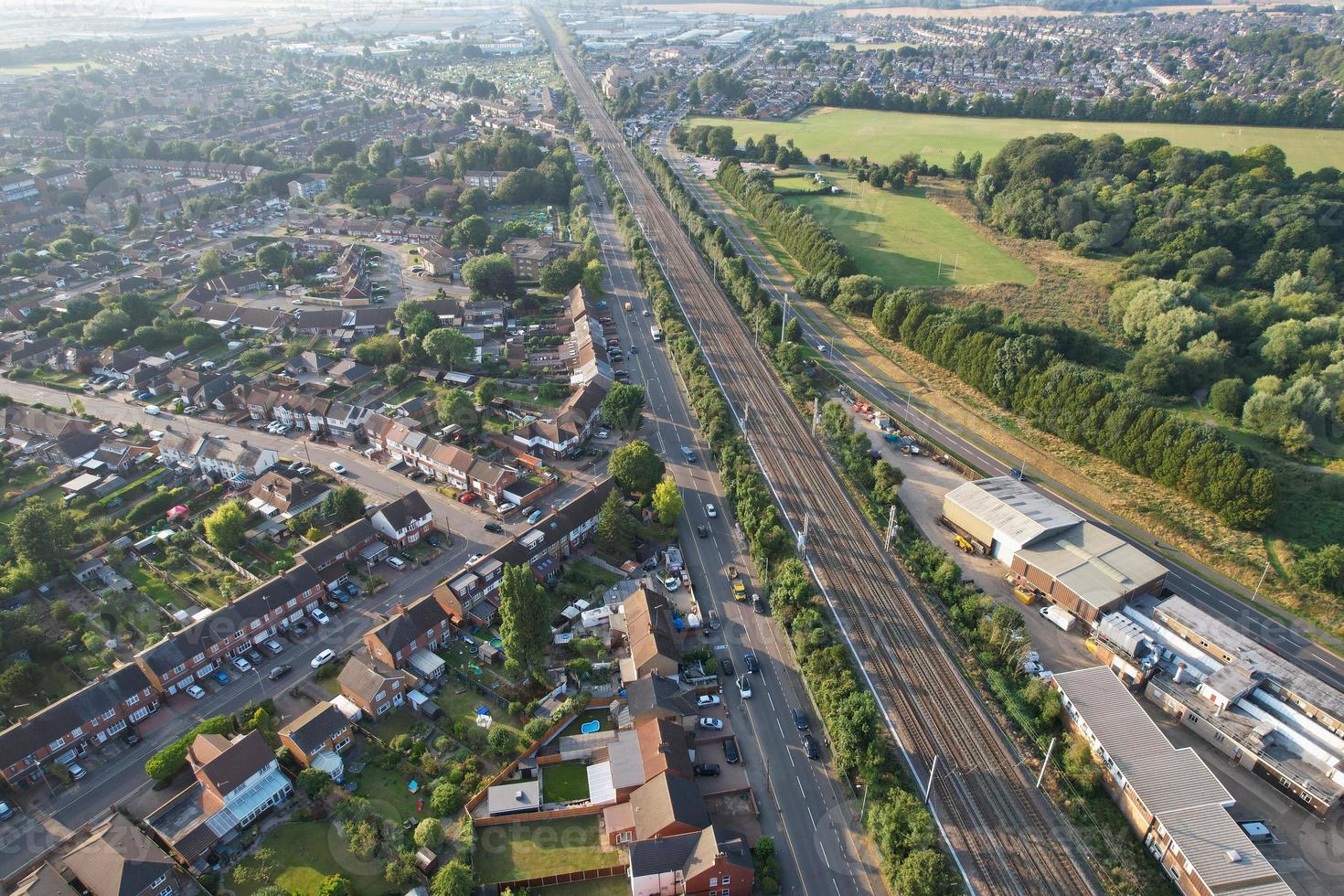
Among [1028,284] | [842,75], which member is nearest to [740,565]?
[1028,284]

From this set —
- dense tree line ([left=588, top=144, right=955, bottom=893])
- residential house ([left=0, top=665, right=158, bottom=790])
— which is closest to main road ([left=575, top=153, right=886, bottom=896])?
dense tree line ([left=588, top=144, right=955, bottom=893])

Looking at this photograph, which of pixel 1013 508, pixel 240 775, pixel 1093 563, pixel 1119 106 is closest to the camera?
pixel 240 775

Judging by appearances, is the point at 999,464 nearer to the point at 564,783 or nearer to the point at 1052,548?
the point at 1052,548

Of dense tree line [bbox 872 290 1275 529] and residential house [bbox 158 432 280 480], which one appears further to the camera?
residential house [bbox 158 432 280 480]

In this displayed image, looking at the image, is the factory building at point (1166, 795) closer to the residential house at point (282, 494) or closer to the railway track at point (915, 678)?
the railway track at point (915, 678)

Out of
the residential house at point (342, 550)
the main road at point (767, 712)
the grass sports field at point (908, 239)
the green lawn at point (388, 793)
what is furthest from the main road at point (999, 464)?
the green lawn at point (388, 793)

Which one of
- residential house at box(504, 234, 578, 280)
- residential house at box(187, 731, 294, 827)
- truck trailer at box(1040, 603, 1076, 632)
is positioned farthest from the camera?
residential house at box(504, 234, 578, 280)

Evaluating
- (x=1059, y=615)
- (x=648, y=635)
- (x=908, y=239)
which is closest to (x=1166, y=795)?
(x=1059, y=615)

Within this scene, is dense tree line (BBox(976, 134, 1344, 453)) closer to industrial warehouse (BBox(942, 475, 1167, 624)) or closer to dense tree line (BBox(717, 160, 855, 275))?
industrial warehouse (BBox(942, 475, 1167, 624))
